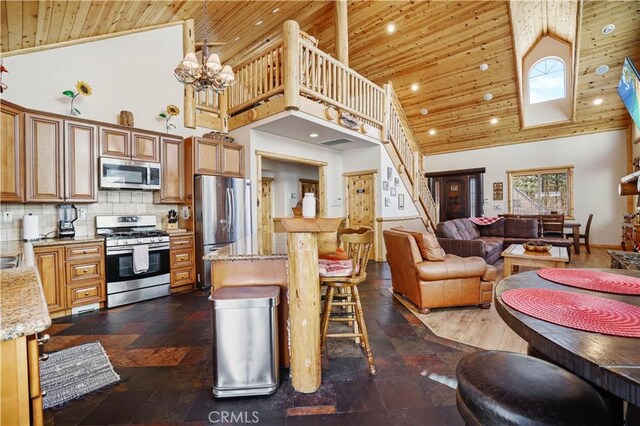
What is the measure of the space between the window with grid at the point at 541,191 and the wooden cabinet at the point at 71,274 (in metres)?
10.3

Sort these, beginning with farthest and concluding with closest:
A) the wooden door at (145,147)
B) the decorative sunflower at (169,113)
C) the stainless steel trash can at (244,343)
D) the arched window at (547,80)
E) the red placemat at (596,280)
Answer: the arched window at (547,80)
the decorative sunflower at (169,113)
the wooden door at (145,147)
the stainless steel trash can at (244,343)
the red placemat at (596,280)

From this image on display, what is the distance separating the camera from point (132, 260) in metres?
3.62

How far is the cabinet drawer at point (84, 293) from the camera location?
3.23 meters

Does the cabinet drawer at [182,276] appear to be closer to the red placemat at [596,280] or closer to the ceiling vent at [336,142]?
the ceiling vent at [336,142]

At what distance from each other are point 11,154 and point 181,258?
2.12 meters

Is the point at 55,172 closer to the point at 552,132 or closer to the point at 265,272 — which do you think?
the point at 265,272

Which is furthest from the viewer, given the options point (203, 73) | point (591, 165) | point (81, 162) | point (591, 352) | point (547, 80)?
point (547, 80)

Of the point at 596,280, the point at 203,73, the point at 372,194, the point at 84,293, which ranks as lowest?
the point at 84,293

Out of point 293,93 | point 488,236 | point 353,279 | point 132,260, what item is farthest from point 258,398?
point 488,236

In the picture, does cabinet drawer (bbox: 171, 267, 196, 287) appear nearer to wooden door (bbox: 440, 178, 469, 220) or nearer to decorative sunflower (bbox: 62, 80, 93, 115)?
decorative sunflower (bbox: 62, 80, 93, 115)

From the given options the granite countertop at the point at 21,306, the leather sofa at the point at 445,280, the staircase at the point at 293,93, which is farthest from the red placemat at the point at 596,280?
the staircase at the point at 293,93

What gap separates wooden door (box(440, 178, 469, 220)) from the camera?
9.86 metres

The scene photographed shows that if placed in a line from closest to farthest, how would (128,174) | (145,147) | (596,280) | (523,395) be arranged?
(523,395) < (596,280) < (128,174) < (145,147)
